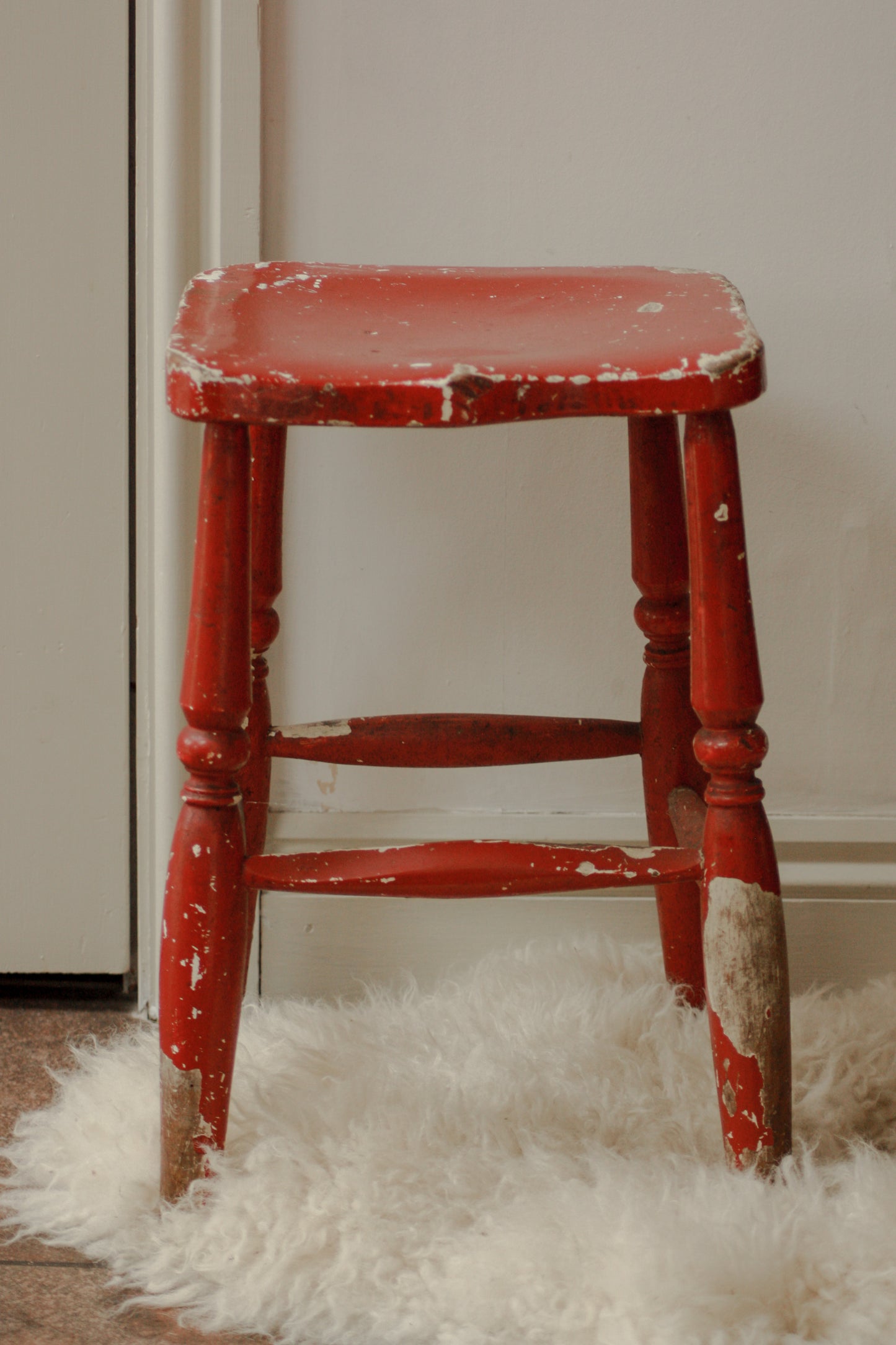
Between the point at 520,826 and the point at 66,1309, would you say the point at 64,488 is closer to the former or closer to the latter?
the point at 520,826

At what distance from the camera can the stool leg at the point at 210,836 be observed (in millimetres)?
577

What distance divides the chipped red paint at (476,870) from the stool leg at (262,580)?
0.16 metres

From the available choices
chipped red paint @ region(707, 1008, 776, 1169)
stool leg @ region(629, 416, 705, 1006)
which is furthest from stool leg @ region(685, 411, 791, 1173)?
stool leg @ region(629, 416, 705, 1006)

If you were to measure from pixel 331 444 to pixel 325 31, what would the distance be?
27 cm

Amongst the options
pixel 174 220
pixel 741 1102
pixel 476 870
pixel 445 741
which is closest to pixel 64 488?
pixel 174 220

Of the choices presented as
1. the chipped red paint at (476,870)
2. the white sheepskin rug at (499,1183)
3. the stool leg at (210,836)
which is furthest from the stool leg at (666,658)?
the stool leg at (210,836)

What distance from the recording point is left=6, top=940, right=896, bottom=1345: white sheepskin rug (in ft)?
1.75

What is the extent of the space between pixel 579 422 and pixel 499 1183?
0.51 metres

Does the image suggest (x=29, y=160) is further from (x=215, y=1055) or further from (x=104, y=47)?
(x=215, y=1055)

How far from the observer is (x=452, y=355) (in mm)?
552

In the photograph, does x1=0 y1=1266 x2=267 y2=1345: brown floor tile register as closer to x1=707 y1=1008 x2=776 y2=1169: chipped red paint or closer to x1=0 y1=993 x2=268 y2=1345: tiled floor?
x1=0 y1=993 x2=268 y2=1345: tiled floor

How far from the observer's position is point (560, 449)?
0.87 m

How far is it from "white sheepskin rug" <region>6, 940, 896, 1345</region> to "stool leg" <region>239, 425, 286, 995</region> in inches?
5.0

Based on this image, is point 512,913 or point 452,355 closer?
point 452,355
